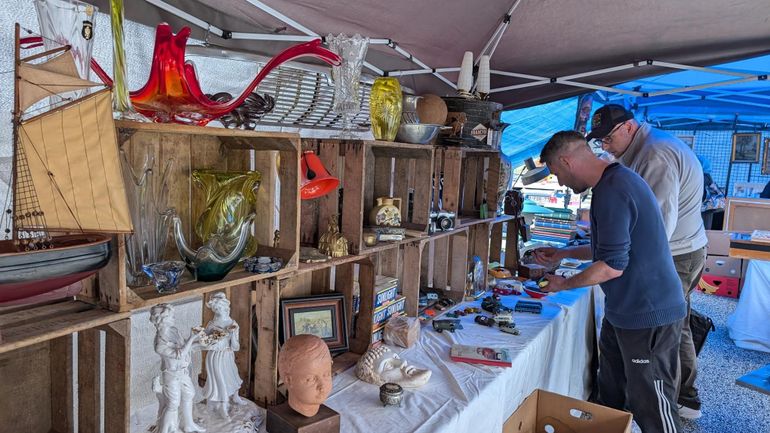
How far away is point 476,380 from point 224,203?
0.99 m

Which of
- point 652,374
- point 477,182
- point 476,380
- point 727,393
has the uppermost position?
point 477,182

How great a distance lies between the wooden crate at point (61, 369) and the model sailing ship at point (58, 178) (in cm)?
10

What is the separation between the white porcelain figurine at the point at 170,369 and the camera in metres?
1.10

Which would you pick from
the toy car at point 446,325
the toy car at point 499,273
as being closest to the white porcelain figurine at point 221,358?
the toy car at point 446,325

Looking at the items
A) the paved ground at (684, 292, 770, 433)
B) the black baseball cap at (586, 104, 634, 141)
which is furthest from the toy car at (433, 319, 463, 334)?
the paved ground at (684, 292, 770, 433)

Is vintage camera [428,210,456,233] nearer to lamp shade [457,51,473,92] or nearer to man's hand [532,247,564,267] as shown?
lamp shade [457,51,473,92]

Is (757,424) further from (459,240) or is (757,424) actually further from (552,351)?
(459,240)

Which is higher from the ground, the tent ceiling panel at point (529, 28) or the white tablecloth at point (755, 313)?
the tent ceiling panel at point (529, 28)

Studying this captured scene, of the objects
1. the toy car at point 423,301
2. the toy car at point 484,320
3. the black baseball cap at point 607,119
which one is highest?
the black baseball cap at point 607,119

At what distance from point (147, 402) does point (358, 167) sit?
3.07 feet

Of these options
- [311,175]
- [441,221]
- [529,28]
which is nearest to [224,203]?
[311,175]

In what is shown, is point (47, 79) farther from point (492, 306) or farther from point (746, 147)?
point (746, 147)

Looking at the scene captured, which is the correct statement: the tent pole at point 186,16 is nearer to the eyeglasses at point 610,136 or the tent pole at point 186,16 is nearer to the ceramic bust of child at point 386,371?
the ceramic bust of child at point 386,371

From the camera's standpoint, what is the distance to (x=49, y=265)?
33.3 inches
